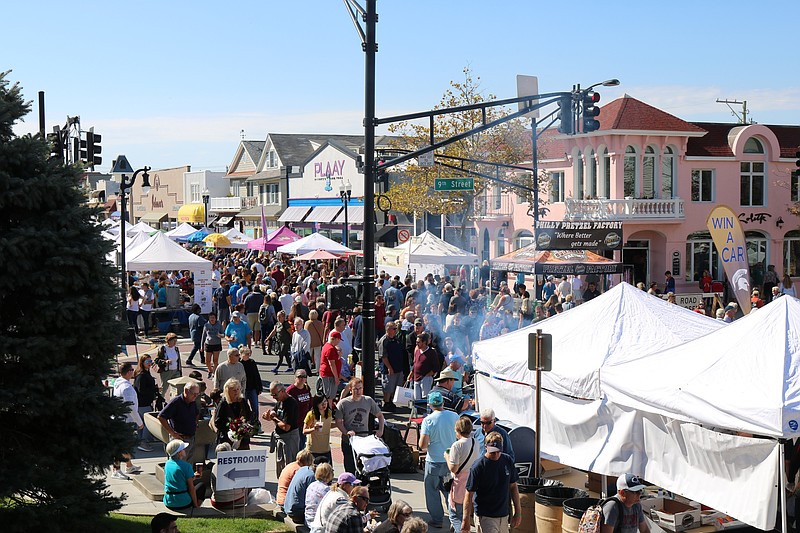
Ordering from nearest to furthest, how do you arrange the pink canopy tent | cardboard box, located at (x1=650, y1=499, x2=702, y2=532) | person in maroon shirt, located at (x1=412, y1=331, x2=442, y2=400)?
cardboard box, located at (x1=650, y1=499, x2=702, y2=532)
person in maroon shirt, located at (x1=412, y1=331, x2=442, y2=400)
the pink canopy tent

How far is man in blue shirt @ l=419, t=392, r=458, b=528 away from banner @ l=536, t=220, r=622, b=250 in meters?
16.7

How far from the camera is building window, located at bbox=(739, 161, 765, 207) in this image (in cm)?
4009

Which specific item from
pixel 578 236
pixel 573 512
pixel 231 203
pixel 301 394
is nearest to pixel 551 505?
pixel 573 512

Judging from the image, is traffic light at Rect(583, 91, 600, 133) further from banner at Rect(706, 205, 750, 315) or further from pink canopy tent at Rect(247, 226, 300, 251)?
pink canopy tent at Rect(247, 226, 300, 251)

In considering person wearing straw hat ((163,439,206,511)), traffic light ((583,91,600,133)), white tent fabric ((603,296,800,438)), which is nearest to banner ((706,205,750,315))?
traffic light ((583,91,600,133))

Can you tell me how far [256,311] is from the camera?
24.3 m

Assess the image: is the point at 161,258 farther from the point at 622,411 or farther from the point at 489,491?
the point at 489,491

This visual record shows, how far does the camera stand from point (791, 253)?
4088 cm

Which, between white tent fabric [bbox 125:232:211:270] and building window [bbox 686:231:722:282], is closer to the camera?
white tent fabric [bbox 125:232:211:270]

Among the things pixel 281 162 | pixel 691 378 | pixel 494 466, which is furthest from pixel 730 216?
pixel 281 162

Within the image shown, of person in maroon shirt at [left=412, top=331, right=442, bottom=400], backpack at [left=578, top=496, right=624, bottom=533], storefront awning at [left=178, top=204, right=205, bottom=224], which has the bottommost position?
backpack at [left=578, top=496, right=624, bottom=533]

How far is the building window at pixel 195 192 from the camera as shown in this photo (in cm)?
8889

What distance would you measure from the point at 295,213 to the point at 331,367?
4754 cm

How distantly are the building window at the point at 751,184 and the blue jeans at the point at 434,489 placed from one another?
3281 cm
